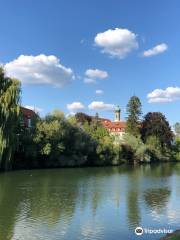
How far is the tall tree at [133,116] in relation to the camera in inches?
3602

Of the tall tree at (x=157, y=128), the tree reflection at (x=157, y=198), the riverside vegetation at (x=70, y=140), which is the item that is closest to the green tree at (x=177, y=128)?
the riverside vegetation at (x=70, y=140)

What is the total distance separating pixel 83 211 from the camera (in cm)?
2338

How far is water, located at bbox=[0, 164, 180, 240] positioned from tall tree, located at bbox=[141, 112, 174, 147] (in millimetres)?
57467

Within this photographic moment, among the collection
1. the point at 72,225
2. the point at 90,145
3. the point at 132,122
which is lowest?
the point at 72,225

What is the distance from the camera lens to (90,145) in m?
67.9

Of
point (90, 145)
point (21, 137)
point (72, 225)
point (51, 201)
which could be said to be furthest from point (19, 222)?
point (90, 145)

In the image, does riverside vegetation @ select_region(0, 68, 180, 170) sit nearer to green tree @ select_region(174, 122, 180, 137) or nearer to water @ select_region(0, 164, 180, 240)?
water @ select_region(0, 164, 180, 240)

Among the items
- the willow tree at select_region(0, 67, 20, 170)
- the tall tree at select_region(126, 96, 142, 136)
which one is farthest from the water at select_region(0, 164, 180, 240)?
the tall tree at select_region(126, 96, 142, 136)

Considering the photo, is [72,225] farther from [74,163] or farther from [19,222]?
[74,163]

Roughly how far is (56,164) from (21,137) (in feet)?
28.2

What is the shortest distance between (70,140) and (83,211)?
1590 inches

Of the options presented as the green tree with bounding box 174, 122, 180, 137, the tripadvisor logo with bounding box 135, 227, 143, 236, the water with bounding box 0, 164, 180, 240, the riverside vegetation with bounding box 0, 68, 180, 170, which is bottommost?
the tripadvisor logo with bounding box 135, 227, 143, 236

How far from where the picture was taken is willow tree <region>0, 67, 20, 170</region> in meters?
44.2

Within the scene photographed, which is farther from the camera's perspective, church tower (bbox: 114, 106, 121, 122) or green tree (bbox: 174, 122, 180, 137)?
church tower (bbox: 114, 106, 121, 122)
